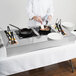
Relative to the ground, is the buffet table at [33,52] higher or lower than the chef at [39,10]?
lower

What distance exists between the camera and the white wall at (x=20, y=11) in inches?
105

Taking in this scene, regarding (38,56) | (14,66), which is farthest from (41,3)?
(14,66)

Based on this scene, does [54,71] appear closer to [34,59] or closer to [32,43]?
[34,59]

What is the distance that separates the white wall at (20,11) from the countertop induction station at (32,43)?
137 cm

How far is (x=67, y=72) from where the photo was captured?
1.91 m

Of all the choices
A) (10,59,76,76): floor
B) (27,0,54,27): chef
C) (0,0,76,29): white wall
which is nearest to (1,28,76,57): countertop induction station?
(27,0,54,27): chef

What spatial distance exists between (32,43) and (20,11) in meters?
1.70

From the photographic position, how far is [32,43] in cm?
125

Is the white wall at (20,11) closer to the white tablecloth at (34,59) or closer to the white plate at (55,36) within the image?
the white plate at (55,36)

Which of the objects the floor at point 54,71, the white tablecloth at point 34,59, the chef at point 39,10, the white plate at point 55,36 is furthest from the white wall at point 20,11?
the white tablecloth at point 34,59

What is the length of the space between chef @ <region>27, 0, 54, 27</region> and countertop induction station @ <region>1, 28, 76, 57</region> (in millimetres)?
551

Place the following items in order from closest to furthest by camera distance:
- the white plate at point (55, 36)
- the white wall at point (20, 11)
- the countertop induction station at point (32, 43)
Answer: the countertop induction station at point (32, 43), the white plate at point (55, 36), the white wall at point (20, 11)

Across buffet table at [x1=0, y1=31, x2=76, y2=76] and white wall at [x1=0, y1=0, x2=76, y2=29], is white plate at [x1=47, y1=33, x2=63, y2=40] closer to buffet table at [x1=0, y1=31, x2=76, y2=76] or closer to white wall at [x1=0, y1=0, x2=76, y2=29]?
buffet table at [x1=0, y1=31, x2=76, y2=76]

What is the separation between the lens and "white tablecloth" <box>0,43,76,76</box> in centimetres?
123
